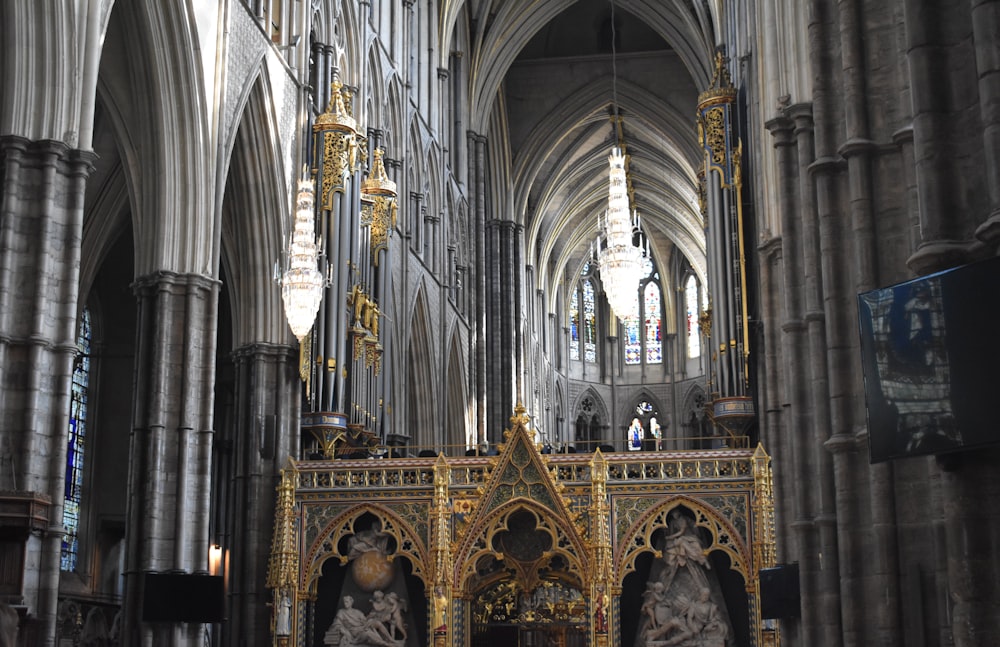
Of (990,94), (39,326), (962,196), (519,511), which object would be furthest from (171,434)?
(990,94)

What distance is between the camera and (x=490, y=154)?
47.3 meters

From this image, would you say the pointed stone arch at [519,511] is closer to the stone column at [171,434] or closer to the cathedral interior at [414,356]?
the cathedral interior at [414,356]

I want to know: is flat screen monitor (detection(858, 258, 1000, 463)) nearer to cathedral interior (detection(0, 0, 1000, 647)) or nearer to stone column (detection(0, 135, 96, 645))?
cathedral interior (detection(0, 0, 1000, 647))

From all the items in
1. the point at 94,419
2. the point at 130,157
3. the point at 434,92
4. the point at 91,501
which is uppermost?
the point at 434,92

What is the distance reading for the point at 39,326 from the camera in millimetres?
15109

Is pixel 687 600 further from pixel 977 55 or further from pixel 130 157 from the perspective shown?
pixel 977 55

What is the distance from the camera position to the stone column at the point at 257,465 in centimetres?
2161

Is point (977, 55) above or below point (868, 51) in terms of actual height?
below

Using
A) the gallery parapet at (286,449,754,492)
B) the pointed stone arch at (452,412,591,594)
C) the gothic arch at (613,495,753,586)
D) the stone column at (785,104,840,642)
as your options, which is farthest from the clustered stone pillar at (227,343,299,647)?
the stone column at (785,104,840,642)

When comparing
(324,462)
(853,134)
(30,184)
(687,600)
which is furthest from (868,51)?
(324,462)

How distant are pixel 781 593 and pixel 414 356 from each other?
16770mm

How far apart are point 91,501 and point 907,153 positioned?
69.7 feet

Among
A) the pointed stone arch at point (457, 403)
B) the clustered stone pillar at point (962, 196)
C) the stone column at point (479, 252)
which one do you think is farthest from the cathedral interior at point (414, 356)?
the stone column at point (479, 252)

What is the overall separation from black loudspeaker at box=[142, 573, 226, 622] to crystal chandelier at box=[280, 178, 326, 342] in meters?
4.24
